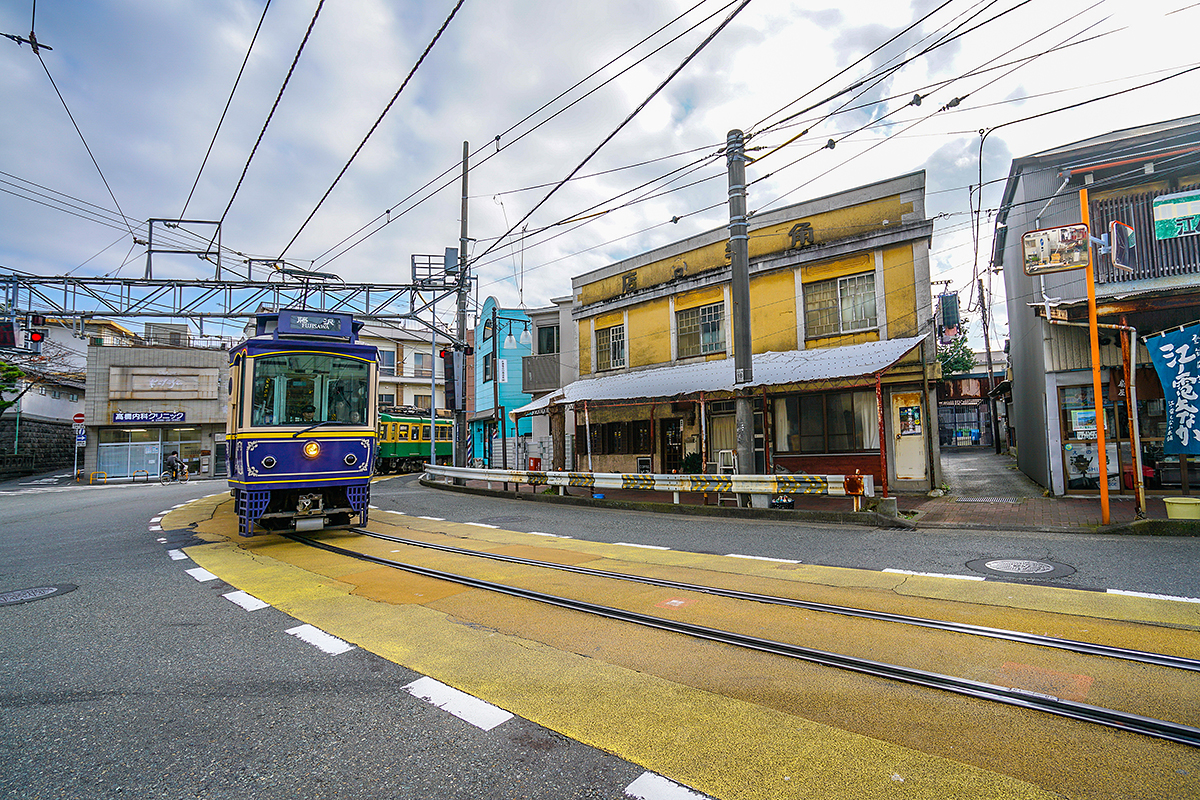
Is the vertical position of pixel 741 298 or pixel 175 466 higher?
pixel 741 298

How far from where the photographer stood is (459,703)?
365 cm

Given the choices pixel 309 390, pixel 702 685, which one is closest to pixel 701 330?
pixel 309 390

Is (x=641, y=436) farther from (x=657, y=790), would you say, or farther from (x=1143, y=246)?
(x=657, y=790)

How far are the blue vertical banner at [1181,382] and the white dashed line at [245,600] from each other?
14029mm

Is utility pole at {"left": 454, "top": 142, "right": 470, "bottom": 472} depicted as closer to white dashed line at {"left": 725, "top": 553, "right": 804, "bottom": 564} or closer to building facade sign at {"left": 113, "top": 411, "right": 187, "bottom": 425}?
white dashed line at {"left": 725, "top": 553, "right": 804, "bottom": 564}

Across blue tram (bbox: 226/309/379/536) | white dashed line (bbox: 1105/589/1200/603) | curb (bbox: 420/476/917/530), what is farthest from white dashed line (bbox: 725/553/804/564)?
blue tram (bbox: 226/309/379/536)

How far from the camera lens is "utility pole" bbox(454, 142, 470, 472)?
2086 cm

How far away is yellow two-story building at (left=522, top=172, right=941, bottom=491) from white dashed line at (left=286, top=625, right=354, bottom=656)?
9961 mm

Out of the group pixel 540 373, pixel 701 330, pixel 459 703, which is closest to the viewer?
pixel 459 703

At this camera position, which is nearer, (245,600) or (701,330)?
(245,600)

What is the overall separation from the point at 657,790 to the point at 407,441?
35.5 m

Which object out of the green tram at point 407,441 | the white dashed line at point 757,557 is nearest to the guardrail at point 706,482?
the white dashed line at point 757,557

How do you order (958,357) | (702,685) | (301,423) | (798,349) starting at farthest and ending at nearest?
(958,357) → (798,349) → (301,423) → (702,685)

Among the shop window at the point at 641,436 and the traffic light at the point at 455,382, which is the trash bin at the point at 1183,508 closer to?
the shop window at the point at 641,436
